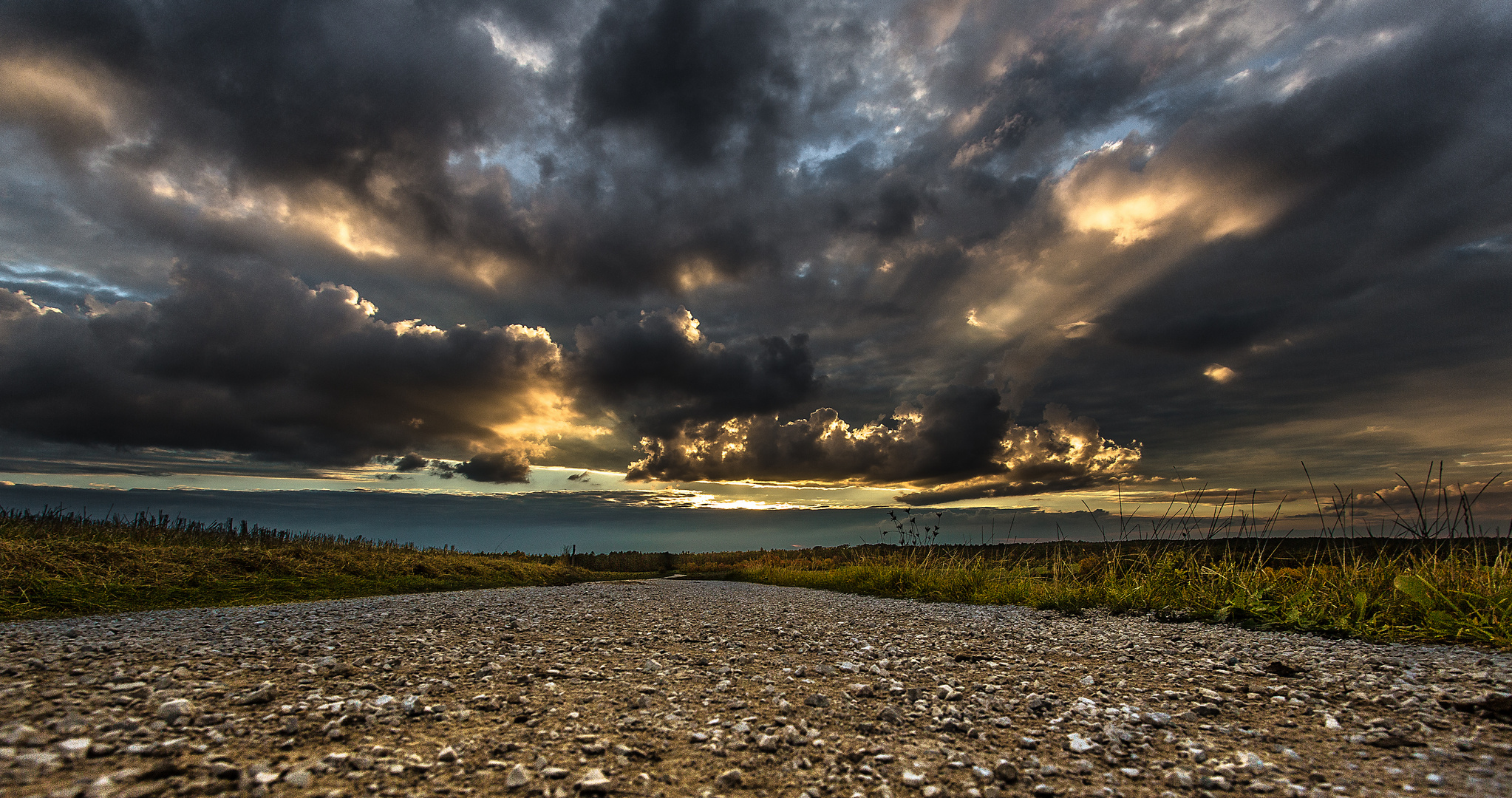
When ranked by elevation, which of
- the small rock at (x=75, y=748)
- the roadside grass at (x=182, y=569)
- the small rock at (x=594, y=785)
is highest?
the small rock at (x=75, y=748)

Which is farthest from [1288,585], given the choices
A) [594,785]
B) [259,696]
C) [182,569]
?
[182,569]

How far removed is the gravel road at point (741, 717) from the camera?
3.51m

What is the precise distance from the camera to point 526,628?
30.9 feet

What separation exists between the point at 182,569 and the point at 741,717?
748 inches

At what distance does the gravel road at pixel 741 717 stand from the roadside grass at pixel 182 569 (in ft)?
19.7

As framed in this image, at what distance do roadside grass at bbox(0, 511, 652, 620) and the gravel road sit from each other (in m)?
5.99

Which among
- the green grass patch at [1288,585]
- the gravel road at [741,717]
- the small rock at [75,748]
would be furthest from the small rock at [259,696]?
the green grass patch at [1288,585]

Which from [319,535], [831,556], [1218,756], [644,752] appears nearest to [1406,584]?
[1218,756]

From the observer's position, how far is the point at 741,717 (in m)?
4.78

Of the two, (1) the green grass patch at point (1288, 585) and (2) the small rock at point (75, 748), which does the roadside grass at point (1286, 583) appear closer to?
(1) the green grass patch at point (1288, 585)

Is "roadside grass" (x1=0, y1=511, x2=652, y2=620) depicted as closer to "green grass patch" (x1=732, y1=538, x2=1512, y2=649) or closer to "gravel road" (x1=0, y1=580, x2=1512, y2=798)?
"gravel road" (x1=0, y1=580, x2=1512, y2=798)

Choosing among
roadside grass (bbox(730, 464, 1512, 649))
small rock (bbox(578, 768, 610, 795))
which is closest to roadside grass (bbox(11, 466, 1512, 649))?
roadside grass (bbox(730, 464, 1512, 649))

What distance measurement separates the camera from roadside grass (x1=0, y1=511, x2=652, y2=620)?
→ 1152cm

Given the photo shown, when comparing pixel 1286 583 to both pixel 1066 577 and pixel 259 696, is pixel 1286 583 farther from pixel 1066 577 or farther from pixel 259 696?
pixel 259 696
